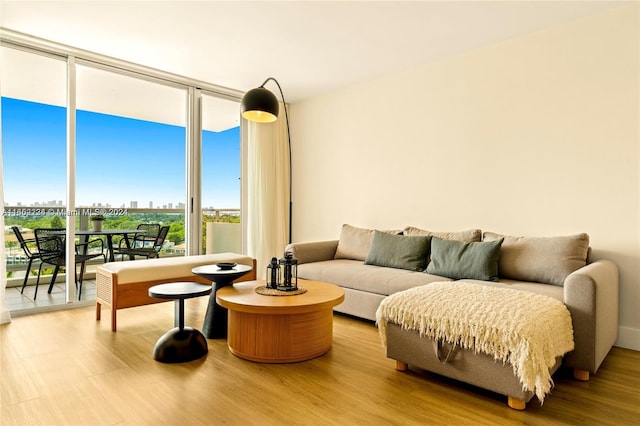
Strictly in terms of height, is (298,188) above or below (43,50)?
Answer: below

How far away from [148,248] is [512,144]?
13.8 feet

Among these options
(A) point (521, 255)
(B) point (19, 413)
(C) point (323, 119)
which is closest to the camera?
(B) point (19, 413)

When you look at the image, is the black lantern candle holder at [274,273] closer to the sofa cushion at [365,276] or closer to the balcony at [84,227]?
the sofa cushion at [365,276]

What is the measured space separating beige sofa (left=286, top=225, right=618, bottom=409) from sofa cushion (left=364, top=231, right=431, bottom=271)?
0.03ft

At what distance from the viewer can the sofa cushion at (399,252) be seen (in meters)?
3.47

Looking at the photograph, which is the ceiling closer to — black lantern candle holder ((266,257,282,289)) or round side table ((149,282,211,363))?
black lantern candle holder ((266,257,282,289))

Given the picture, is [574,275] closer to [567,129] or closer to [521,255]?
[521,255]

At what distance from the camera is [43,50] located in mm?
3582

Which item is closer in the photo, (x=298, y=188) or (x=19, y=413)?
(x=19, y=413)

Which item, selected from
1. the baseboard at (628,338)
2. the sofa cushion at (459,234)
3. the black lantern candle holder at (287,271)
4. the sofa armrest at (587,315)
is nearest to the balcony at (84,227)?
the black lantern candle holder at (287,271)

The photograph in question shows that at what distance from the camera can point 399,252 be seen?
11.7 feet

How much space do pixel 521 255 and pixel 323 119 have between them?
3072 mm

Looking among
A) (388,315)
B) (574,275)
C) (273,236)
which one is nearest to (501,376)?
(388,315)

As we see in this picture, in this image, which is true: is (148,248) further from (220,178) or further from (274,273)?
(274,273)
